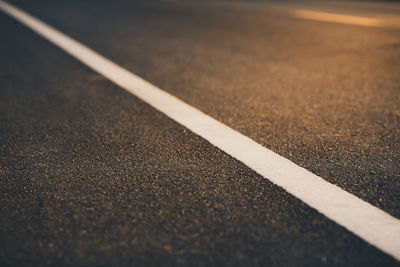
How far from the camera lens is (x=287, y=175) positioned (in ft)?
6.92

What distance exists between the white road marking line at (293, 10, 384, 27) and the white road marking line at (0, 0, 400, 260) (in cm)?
499

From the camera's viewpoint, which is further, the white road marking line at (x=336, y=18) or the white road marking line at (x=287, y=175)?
the white road marking line at (x=336, y=18)

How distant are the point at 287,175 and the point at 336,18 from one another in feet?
21.6

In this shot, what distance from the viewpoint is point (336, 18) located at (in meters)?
7.81

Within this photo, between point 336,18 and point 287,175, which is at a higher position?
point 287,175

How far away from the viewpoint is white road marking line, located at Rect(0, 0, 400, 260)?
167 cm

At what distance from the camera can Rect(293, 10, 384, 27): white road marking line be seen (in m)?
7.16

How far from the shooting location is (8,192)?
78.1 inches

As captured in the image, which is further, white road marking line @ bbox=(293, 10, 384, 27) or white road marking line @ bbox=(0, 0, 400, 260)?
white road marking line @ bbox=(293, 10, 384, 27)

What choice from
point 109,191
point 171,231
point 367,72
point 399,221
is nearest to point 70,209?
point 109,191

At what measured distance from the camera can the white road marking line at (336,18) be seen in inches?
282

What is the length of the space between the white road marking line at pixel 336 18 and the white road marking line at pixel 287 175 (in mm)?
4988

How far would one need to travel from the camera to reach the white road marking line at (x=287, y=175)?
5.47ft

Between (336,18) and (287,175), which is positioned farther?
(336,18)
